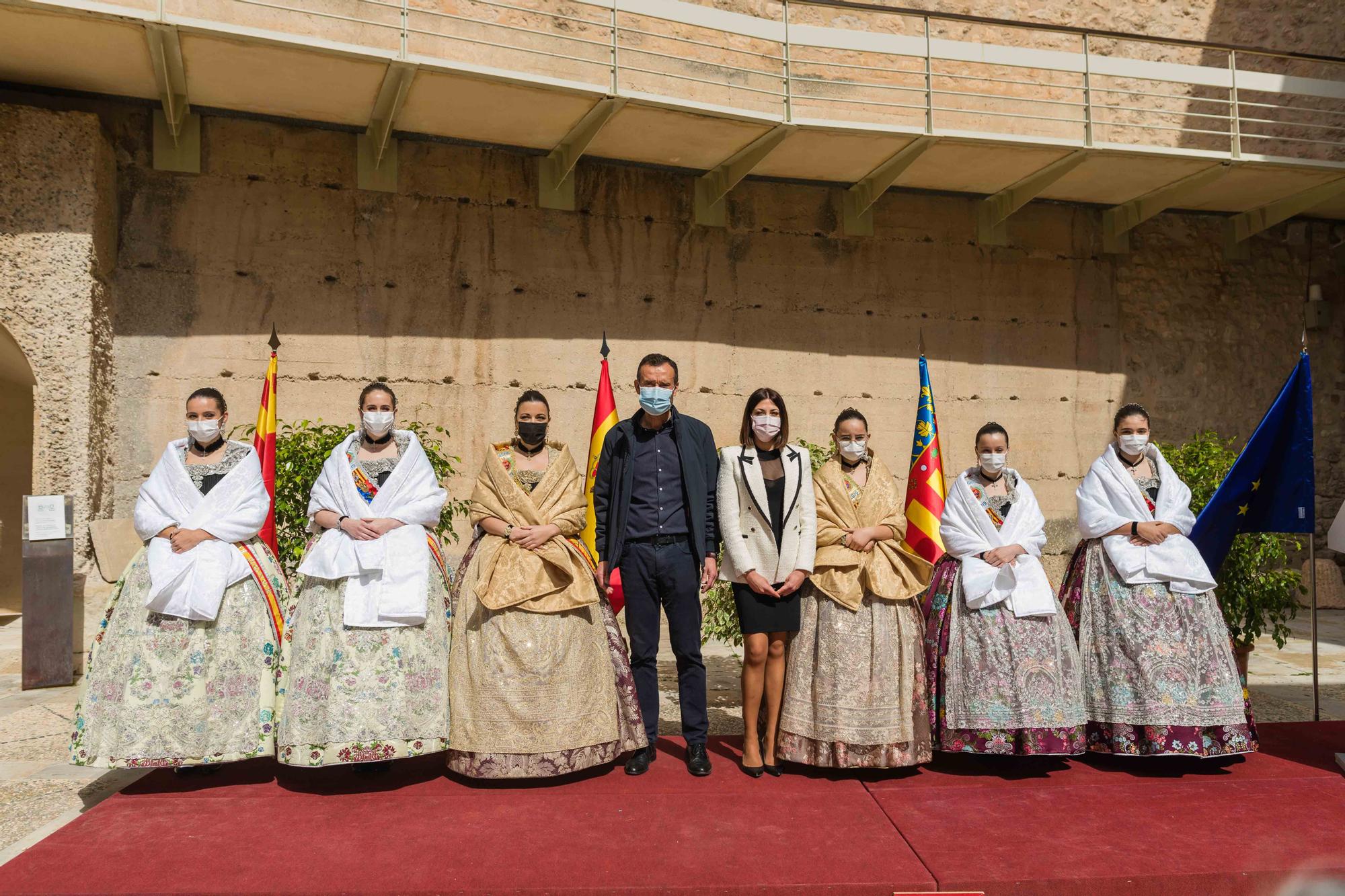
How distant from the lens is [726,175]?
28.1ft

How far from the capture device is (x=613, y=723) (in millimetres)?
4207

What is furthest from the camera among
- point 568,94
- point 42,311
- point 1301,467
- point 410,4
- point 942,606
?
point 410,4

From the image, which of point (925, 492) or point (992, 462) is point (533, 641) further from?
point (925, 492)

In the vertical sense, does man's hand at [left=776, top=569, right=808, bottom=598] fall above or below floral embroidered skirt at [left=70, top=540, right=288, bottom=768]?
above

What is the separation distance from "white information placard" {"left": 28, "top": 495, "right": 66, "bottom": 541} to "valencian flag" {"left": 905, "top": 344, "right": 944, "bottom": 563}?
5723mm

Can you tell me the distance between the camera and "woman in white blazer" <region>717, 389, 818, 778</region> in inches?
168

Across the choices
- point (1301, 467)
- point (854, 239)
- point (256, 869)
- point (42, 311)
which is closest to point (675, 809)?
point (256, 869)

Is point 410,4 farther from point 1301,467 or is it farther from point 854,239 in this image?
point 1301,467

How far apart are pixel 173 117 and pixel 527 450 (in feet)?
15.3

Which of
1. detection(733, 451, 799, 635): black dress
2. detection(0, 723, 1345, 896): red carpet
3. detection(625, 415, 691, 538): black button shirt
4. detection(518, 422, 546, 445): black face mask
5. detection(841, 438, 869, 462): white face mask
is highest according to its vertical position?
detection(518, 422, 546, 445): black face mask

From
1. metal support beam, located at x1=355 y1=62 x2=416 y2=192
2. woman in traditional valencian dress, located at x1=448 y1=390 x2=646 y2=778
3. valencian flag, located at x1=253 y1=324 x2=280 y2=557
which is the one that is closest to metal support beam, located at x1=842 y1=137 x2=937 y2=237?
metal support beam, located at x1=355 y1=62 x2=416 y2=192

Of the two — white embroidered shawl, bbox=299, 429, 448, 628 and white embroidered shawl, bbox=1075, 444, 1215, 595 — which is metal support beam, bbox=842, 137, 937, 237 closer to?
white embroidered shawl, bbox=1075, 444, 1215, 595

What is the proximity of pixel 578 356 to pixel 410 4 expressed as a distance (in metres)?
3.17

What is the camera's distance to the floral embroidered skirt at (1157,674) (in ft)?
14.1
